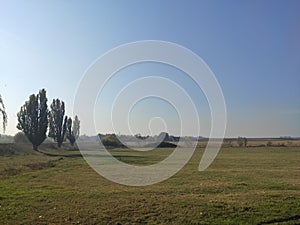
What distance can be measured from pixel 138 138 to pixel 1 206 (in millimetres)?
93957

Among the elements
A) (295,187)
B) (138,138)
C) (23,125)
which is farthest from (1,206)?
(138,138)

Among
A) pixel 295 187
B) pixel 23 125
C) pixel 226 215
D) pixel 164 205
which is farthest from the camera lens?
pixel 23 125

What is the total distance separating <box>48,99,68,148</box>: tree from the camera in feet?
298

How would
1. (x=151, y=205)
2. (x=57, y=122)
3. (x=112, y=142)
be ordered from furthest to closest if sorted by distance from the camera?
(x=112, y=142), (x=57, y=122), (x=151, y=205)

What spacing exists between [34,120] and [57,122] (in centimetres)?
2041

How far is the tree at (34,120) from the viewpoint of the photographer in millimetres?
70812

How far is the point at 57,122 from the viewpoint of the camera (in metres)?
91.9

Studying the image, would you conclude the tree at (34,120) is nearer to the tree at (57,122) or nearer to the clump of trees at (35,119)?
the clump of trees at (35,119)

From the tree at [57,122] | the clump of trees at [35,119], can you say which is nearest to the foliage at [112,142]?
the tree at [57,122]

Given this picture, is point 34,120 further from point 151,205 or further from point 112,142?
point 151,205

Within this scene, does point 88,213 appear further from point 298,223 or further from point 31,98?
point 31,98

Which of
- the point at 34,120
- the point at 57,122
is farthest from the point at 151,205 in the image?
the point at 57,122

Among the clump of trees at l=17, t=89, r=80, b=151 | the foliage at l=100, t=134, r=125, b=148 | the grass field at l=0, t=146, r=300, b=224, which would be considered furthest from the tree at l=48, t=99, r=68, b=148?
the grass field at l=0, t=146, r=300, b=224

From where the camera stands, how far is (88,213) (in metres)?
14.5
